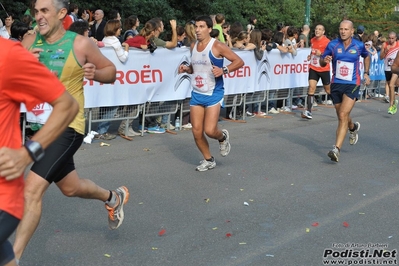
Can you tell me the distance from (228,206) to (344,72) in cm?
380

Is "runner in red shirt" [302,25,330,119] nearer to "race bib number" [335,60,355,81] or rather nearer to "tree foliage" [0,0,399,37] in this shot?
"race bib number" [335,60,355,81]

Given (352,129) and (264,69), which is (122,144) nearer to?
(352,129)

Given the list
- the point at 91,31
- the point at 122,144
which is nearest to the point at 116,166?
the point at 122,144

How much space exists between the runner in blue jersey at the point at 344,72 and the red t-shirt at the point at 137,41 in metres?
2.92

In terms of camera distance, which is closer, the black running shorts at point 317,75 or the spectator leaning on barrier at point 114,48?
the spectator leaning on barrier at point 114,48

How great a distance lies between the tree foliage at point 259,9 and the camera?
74.4 feet

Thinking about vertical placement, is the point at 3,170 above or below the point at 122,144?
above

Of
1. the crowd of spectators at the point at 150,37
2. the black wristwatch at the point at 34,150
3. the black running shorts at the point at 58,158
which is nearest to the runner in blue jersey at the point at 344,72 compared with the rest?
the crowd of spectators at the point at 150,37

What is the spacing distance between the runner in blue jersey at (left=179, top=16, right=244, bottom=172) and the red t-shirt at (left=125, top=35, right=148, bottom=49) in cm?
258

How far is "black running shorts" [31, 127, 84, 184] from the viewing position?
15.5 feet

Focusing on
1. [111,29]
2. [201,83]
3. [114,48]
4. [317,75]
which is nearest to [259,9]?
[317,75]

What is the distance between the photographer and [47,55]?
5090mm

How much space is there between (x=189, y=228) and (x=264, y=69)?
8.49 m

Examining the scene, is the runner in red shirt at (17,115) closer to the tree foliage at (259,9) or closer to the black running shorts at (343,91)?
the black running shorts at (343,91)
